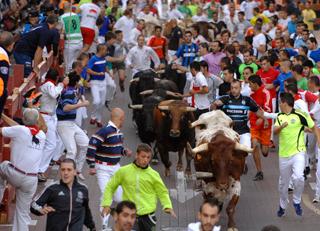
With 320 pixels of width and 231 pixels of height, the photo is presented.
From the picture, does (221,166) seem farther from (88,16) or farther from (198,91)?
(88,16)

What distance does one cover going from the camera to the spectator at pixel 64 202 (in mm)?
13328

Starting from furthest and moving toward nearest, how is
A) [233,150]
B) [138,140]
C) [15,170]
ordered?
[138,140], [233,150], [15,170]

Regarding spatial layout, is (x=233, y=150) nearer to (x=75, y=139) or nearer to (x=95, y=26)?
(x=75, y=139)

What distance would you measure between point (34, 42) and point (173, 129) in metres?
3.68

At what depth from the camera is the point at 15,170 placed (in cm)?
1553

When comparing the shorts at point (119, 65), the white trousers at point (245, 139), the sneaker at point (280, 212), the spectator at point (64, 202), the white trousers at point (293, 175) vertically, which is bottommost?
the sneaker at point (280, 212)

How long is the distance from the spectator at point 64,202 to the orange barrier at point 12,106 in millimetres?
3586

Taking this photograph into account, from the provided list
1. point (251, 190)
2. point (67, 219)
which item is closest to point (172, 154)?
point (251, 190)

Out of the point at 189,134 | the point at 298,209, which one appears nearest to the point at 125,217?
the point at 298,209

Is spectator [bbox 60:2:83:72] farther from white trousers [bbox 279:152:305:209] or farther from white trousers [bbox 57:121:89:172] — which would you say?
white trousers [bbox 279:152:305:209]

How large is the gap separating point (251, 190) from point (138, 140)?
4.09 meters

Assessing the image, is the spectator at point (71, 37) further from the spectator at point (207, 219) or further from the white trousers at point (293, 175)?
the spectator at point (207, 219)

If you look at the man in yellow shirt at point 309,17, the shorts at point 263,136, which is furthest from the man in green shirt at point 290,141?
the man in yellow shirt at point 309,17

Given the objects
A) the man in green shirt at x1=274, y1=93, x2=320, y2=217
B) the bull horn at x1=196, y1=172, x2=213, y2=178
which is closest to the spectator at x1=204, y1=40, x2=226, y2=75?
the man in green shirt at x1=274, y1=93, x2=320, y2=217
